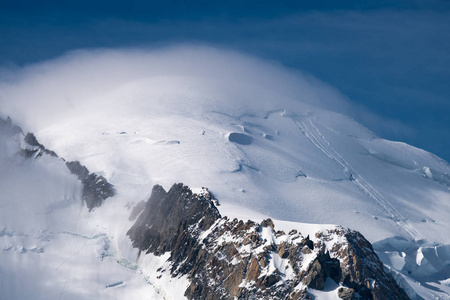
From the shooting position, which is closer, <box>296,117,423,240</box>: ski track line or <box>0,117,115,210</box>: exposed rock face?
<box>0,117,115,210</box>: exposed rock face

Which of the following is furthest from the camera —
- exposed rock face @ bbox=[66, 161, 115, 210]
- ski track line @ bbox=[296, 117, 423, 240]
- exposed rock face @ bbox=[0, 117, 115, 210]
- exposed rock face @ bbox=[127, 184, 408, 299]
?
ski track line @ bbox=[296, 117, 423, 240]

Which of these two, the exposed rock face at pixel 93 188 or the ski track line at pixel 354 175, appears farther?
the ski track line at pixel 354 175

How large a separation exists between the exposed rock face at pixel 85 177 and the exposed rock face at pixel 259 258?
2117cm

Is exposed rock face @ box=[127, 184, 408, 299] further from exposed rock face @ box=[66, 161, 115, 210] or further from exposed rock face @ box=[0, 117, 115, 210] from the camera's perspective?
exposed rock face @ box=[0, 117, 115, 210]

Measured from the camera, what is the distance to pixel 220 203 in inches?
4163

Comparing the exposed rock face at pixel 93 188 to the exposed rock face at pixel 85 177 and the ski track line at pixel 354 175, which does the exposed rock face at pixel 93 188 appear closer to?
the exposed rock face at pixel 85 177

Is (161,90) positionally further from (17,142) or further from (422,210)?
(422,210)

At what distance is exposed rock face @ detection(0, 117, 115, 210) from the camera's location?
119750 mm

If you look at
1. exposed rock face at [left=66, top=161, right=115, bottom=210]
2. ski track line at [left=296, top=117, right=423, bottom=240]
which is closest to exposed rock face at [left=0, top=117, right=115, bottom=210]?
exposed rock face at [left=66, top=161, right=115, bottom=210]

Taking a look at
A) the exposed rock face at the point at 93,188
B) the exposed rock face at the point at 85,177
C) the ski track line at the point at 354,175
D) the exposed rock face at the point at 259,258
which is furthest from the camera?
the ski track line at the point at 354,175

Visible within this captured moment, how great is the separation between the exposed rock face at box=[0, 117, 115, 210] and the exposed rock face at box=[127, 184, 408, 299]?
21172mm

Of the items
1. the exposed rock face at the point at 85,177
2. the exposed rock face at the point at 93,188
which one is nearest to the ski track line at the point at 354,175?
the exposed rock face at the point at 93,188

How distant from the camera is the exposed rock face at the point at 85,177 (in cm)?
11975

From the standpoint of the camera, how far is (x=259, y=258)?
83250 mm
